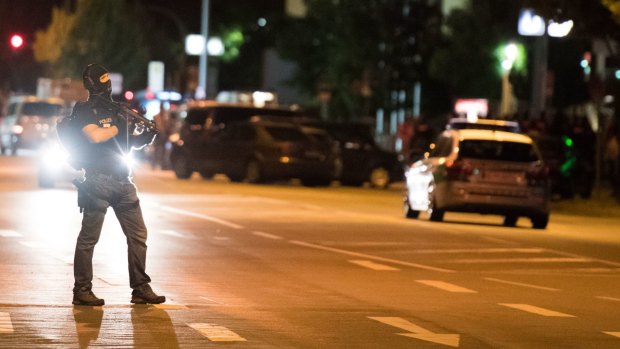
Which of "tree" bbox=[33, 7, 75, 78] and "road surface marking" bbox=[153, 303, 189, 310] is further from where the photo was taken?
"tree" bbox=[33, 7, 75, 78]

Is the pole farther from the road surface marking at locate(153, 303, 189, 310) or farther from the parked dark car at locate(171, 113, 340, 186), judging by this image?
the road surface marking at locate(153, 303, 189, 310)

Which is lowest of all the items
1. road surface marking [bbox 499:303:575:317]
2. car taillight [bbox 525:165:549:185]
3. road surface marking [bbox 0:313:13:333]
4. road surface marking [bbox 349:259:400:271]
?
road surface marking [bbox 0:313:13:333]

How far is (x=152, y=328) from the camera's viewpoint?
11508mm

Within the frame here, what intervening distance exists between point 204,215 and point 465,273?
29.3 feet

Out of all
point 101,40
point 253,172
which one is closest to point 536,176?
point 253,172

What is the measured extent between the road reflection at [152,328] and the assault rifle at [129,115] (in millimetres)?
1403

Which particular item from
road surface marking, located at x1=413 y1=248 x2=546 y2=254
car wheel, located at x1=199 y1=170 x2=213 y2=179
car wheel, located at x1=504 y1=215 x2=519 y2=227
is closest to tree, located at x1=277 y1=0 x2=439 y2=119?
car wheel, located at x1=199 y1=170 x2=213 y2=179

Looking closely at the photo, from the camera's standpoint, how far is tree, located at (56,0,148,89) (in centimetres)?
9938

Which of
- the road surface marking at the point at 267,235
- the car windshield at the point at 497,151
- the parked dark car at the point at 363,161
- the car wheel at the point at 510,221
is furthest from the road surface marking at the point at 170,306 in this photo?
the parked dark car at the point at 363,161

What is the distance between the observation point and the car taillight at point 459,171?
24.8 m

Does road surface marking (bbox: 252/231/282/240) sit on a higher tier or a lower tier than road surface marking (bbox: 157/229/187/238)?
higher

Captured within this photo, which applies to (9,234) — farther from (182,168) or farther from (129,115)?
(182,168)

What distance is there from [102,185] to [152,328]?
1.64 metres

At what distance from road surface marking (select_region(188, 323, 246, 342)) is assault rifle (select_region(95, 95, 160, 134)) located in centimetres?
190
